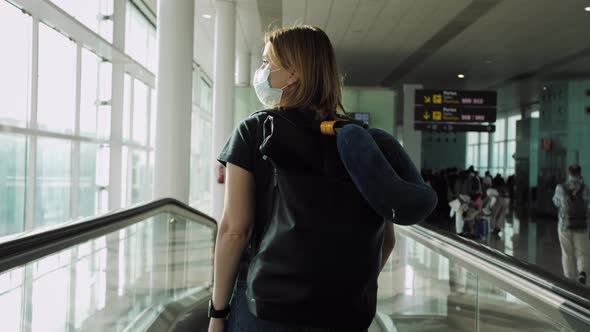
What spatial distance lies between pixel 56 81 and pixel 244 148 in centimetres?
913

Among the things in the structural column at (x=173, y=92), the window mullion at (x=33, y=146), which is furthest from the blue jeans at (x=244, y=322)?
the window mullion at (x=33, y=146)

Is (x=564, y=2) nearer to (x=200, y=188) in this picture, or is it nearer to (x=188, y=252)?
(x=188, y=252)

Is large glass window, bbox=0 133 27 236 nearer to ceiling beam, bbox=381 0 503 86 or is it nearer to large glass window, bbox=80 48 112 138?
large glass window, bbox=80 48 112 138

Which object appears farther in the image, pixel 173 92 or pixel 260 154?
pixel 173 92

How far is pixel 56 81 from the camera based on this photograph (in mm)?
9508

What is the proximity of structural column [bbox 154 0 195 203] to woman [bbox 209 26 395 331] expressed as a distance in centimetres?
727

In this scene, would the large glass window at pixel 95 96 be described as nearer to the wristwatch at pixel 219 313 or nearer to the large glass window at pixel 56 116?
the large glass window at pixel 56 116

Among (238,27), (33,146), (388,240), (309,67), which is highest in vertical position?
(238,27)

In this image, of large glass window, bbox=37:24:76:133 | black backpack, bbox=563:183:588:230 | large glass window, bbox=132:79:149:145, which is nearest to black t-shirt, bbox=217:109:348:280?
black backpack, bbox=563:183:588:230

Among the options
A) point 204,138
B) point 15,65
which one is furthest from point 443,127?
point 204,138

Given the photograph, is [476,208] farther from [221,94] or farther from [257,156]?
[257,156]

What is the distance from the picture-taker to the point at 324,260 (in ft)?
4.34

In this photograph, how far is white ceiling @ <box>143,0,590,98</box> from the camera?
11.1 meters

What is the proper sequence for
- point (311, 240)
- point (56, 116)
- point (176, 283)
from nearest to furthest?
point (311, 240), point (176, 283), point (56, 116)
